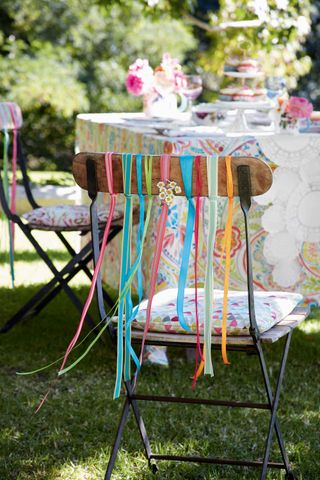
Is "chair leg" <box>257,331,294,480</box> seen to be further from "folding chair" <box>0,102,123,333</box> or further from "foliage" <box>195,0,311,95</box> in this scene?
"foliage" <box>195,0,311,95</box>

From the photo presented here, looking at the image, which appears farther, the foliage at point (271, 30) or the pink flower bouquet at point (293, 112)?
the foliage at point (271, 30)

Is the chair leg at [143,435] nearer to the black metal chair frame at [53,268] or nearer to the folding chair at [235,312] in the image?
the folding chair at [235,312]

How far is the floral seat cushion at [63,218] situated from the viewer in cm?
415

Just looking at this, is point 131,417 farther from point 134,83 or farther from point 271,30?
point 271,30

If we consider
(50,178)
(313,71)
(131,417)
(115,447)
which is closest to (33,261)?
(131,417)

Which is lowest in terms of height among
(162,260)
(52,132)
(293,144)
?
(52,132)

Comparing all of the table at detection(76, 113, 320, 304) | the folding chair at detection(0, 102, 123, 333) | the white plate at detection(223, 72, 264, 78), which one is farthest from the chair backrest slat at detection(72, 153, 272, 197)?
the white plate at detection(223, 72, 264, 78)

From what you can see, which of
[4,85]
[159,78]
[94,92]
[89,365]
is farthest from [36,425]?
[94,92]

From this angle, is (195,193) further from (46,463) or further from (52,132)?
(52,132)

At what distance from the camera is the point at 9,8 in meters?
11.0

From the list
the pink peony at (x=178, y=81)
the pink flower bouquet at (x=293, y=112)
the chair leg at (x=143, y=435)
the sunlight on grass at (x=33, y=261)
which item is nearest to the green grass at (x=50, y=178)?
the sunlight on grass at (x=33, y=261)

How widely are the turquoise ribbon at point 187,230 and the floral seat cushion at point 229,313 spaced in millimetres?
32

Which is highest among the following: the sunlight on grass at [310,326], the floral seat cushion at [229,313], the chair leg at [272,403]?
the floral seat cushion at [229,313]

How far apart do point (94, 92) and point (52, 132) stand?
69cm
